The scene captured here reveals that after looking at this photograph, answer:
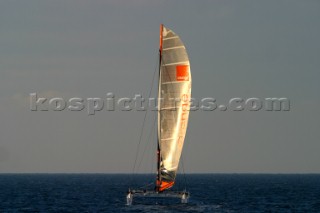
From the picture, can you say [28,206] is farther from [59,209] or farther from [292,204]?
[292,204]

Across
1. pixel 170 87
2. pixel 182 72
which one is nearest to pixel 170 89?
pixel 170 87

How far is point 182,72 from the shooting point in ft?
231

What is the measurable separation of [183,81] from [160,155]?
8056 millimetres

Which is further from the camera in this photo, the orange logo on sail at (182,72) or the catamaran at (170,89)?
the orange logo on sail at (182,72)

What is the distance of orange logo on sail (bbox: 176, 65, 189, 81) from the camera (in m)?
70.4

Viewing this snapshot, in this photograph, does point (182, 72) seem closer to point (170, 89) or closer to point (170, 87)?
point (170, 87)

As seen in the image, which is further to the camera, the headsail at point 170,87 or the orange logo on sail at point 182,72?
the orange logo on sail at point 182,72

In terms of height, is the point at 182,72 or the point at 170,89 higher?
the point at 182,72

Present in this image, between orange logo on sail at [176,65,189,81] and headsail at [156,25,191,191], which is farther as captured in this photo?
orange logo on sail at [176,65,189,81]

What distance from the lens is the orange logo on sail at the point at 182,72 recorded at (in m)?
70.4

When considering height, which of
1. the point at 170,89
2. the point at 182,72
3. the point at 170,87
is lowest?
the point at 170,89

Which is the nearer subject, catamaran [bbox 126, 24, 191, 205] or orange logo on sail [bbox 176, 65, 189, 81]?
catamaran [bbox 126, 24, 191, 205]

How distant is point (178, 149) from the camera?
237 feet

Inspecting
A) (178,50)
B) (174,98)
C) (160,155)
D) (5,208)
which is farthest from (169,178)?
(5,208)
